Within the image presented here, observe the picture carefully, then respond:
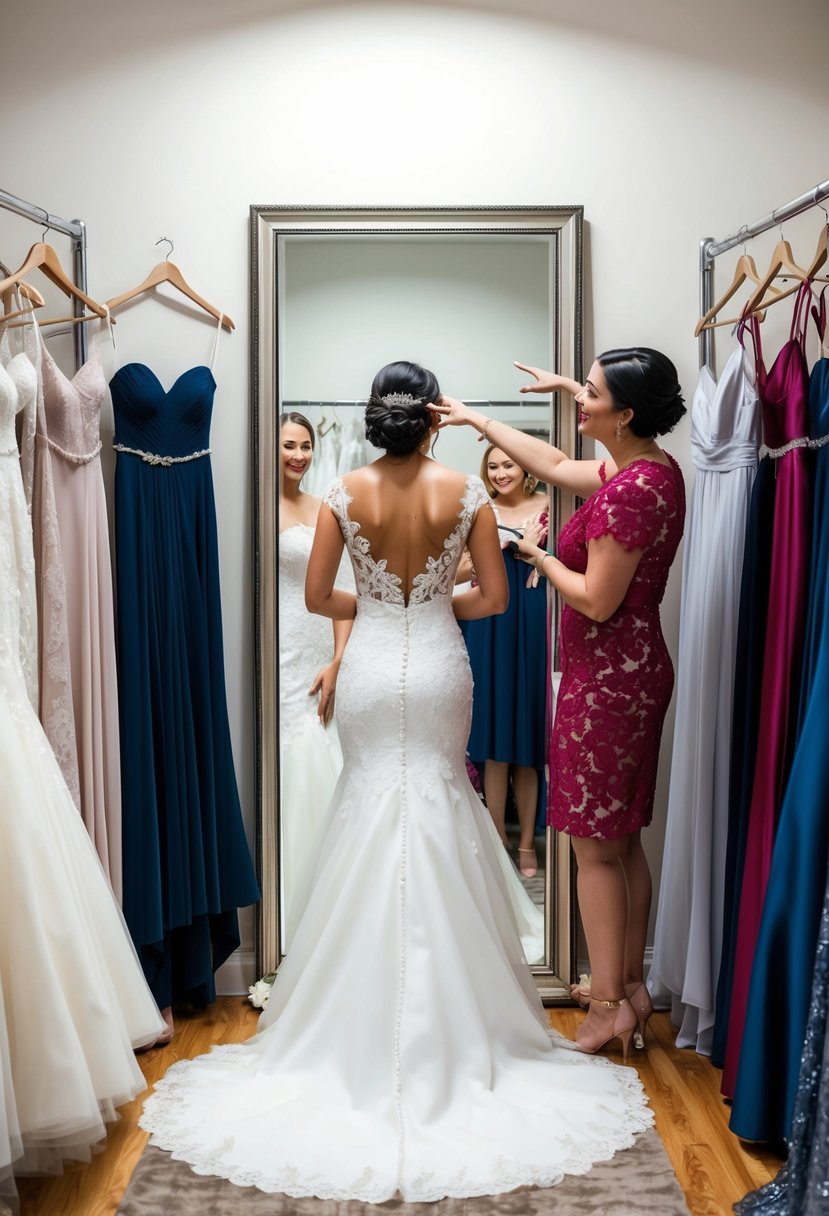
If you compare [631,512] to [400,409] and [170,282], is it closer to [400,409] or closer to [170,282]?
[400,409]

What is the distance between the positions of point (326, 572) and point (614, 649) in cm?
75

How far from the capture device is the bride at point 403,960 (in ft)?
7.66

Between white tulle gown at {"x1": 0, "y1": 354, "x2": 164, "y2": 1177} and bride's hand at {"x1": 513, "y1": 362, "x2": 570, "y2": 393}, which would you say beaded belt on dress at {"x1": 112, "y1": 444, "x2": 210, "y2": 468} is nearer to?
white tulle gown at {"x1": 0, "y1": 354, "x2": 164, "y2": 1177}

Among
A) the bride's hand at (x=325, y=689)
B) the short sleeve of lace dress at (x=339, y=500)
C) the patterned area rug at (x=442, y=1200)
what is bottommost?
the patterned area rug at (x=442, y=1200)

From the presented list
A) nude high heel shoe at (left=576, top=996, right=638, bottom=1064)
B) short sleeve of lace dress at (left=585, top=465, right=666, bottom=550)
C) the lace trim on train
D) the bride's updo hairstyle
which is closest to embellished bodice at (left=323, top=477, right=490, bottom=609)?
the bride's updo hairstyle

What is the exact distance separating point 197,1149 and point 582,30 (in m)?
3.12

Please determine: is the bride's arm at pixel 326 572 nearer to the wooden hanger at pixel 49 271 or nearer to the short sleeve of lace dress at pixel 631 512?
the short sleeve of lace dress at pixel 631 512

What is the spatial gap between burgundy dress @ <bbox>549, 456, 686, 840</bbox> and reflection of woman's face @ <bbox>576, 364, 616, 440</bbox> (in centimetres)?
15

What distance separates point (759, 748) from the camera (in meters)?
2.64

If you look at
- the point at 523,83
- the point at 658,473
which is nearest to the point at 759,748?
the point at 658,473

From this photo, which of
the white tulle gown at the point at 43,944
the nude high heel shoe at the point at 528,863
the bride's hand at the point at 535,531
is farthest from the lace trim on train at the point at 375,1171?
the bride's hand at the point at 535,531

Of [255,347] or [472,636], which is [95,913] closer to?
[472,636]

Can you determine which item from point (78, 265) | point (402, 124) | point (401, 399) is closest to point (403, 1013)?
point (401, 399)

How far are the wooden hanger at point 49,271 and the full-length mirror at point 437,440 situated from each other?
0.48 metres
